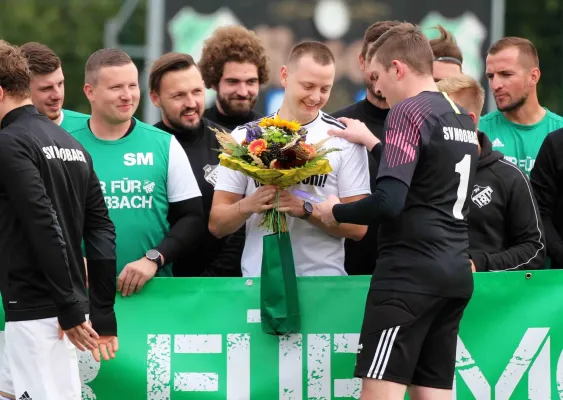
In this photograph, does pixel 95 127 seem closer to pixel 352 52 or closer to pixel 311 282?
pixel 311 282


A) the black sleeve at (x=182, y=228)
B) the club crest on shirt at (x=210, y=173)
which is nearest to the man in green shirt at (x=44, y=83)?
the club crest on shirt at (x=210, y=173)

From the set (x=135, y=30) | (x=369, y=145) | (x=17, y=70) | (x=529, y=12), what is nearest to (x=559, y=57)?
(x=529, y=12)

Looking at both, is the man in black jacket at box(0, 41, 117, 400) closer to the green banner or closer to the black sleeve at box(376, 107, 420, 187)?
the green banner

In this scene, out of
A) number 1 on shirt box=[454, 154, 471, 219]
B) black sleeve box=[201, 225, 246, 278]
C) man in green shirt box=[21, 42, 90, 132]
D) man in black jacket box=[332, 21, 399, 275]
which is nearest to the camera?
number 1 on shirt box=[454, 154, 471, 219]

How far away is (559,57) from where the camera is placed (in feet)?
55.7

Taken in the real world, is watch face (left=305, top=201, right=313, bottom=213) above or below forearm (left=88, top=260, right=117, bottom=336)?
above

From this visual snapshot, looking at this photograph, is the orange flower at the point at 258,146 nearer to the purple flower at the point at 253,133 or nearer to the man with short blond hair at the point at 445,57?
the purple flower at the point at 253,133

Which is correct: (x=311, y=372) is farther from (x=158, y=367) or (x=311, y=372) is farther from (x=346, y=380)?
(x=158, y=367)

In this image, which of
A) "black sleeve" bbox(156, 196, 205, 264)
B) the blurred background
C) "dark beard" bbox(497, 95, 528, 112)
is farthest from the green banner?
the blurred background

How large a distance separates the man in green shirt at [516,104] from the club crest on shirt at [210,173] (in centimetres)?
188

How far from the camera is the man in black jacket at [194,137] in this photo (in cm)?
727

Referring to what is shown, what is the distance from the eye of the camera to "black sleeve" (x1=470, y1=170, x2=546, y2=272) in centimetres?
664

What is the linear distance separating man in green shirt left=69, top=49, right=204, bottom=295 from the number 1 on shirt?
161 centimetres

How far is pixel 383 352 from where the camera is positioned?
5789 millimetres
